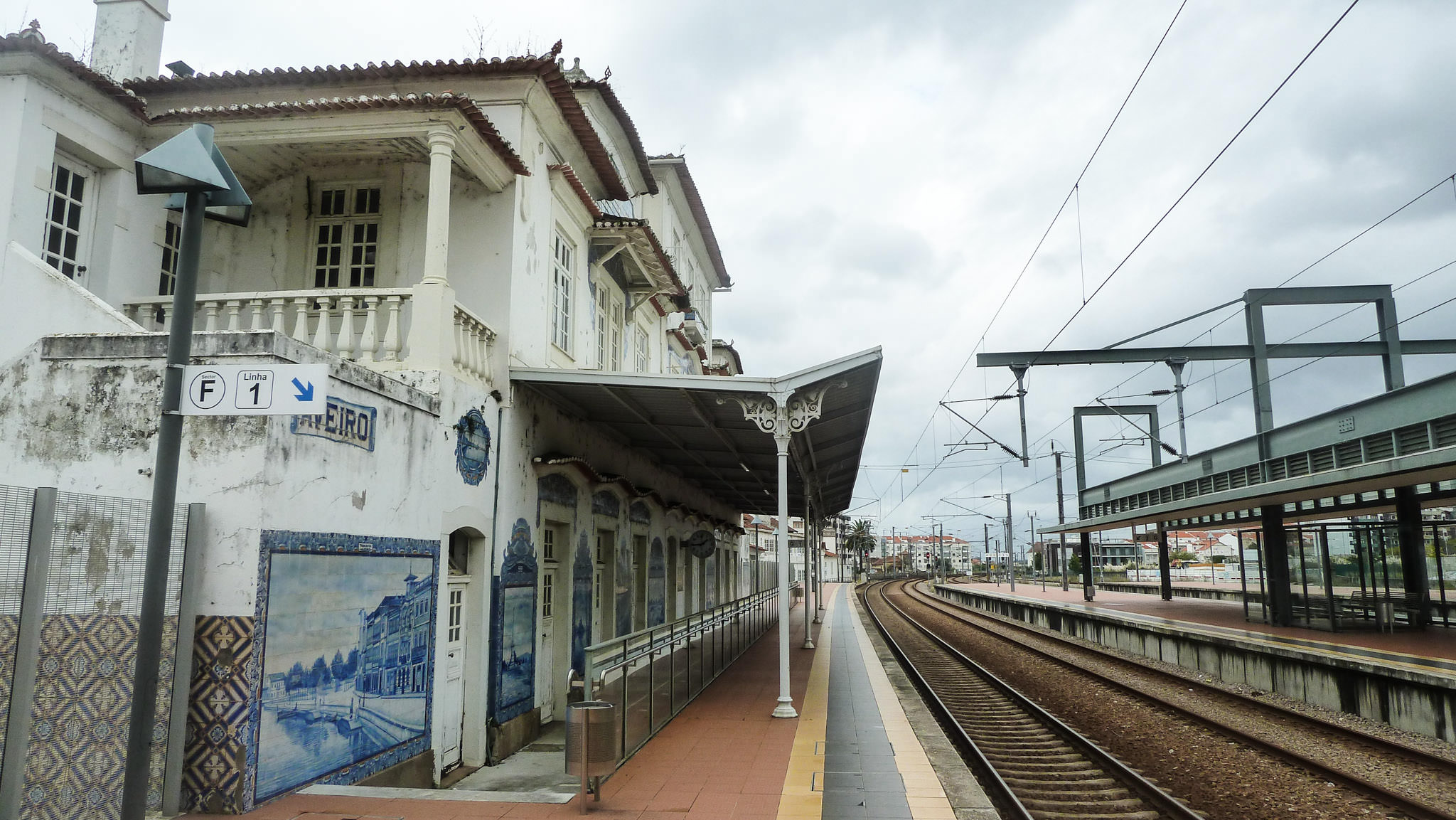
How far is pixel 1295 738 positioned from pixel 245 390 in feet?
36.6

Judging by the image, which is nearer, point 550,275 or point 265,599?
point 265,599

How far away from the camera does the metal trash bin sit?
6027 millimetres

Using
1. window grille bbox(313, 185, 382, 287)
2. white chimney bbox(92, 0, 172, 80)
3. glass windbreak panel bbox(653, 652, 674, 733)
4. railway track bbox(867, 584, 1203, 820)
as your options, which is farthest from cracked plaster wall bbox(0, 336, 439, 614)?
white chimney bbox(92, 0, 172, 80)

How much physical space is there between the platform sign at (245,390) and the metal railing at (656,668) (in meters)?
3.15

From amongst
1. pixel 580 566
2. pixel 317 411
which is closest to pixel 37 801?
pixel 317 411

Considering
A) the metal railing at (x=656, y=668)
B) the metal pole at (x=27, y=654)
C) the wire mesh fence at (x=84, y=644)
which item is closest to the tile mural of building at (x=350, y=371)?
the wire mesh fence at (x=84, y=644)

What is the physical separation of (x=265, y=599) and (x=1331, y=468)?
1581 centimetres

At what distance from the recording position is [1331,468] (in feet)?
47.9

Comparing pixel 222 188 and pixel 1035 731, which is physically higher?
pixel 222 188

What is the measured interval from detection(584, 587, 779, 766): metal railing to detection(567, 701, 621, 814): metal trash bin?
25 centimetres

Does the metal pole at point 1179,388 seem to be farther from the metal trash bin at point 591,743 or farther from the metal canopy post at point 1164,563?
the metal trash bin at point 591,743

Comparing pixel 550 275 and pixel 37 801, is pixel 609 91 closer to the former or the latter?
pixel 550 275

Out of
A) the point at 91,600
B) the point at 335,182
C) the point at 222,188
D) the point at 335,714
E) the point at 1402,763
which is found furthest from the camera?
the point at 335,182

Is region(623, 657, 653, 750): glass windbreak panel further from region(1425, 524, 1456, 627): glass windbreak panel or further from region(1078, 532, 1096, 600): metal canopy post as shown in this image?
region(1078, 532, 1096, 600): metal canopy post
